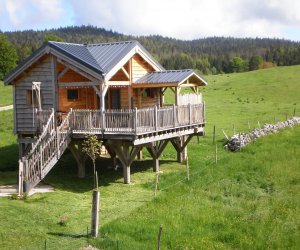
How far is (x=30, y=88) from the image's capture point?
27234 mm

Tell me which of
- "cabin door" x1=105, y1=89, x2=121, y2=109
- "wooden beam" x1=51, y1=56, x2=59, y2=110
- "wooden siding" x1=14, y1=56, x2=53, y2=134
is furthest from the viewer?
"cabin door" x1=105, y1=89, x2=121, y2=109

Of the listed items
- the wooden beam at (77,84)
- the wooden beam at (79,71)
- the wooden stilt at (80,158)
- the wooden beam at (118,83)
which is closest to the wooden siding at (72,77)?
the wooden beam at (77,84)

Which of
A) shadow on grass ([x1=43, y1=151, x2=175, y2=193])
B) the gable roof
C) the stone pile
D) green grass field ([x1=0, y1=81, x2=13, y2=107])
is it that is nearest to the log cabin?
the gable roof

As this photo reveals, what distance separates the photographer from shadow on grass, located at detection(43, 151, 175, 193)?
79.0 feet

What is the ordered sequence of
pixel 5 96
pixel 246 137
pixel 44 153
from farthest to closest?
pixel 5 96
pixel 246 137
pixel 44 153

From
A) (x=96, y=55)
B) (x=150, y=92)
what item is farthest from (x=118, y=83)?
(x=150, y=92)

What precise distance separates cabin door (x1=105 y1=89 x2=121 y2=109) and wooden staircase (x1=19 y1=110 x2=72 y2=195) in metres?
4.99

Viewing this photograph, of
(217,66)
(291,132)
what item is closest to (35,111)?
(291,132)

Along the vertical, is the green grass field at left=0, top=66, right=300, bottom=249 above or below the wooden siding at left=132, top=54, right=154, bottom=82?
below

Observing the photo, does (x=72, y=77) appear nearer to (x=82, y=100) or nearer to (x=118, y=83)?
(x=82, y=100)

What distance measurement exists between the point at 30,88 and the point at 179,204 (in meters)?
12.3

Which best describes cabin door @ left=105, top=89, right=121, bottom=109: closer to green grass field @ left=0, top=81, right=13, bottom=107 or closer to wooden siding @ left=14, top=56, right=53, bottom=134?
wooden siding @ left=14, top=56, right=53, bottom=134

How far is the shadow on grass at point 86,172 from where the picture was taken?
24094 mm

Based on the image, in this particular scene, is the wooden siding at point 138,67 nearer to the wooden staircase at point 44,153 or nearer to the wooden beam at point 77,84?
the wooden beam at point 77,84
